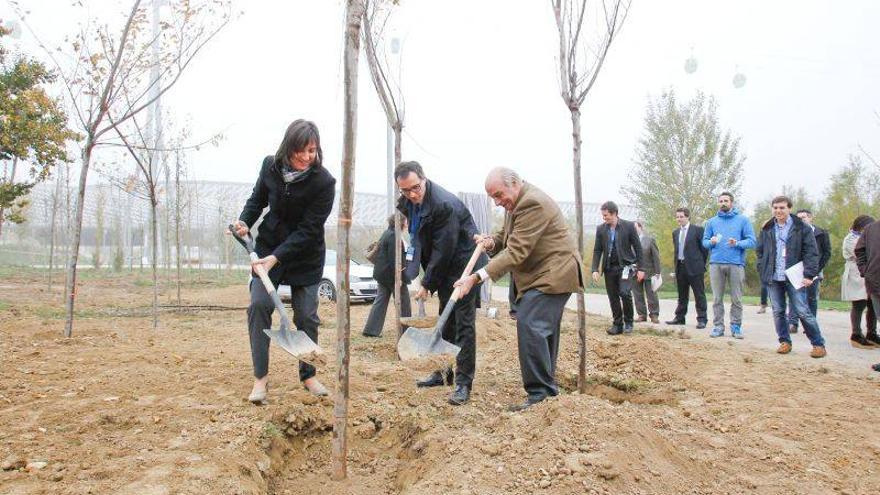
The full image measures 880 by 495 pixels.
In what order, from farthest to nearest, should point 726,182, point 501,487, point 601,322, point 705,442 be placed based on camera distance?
point 726,182, point 601,322, point 705,442, point 501,487

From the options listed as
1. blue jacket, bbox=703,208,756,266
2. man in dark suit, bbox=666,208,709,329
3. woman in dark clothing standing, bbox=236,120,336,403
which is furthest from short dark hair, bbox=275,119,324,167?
man in dark suit, bbox=666,208,709,329

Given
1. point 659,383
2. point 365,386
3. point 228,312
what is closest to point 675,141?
point 228,312

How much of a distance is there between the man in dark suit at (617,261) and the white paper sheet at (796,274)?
2024mm

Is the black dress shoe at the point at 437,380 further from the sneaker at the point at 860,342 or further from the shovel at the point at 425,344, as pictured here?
the sneaker at the point at 860,342

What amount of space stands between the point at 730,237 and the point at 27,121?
30.7 feet

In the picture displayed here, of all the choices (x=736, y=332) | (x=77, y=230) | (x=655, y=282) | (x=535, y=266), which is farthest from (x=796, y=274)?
(x=77, y=230)

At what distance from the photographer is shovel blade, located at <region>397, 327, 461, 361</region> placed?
149 inches

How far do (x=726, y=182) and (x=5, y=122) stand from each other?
825 inches

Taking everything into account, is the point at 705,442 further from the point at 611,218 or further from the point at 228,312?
the point at 228,312

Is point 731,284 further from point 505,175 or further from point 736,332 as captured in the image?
point 505,175

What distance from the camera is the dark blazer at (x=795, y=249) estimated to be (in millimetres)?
6465

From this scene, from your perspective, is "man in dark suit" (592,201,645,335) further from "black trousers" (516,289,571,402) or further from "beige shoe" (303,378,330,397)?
"beige shoe" (303,378,330,397)

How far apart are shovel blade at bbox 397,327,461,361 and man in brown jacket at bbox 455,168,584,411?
0.39 m

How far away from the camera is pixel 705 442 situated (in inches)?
133
